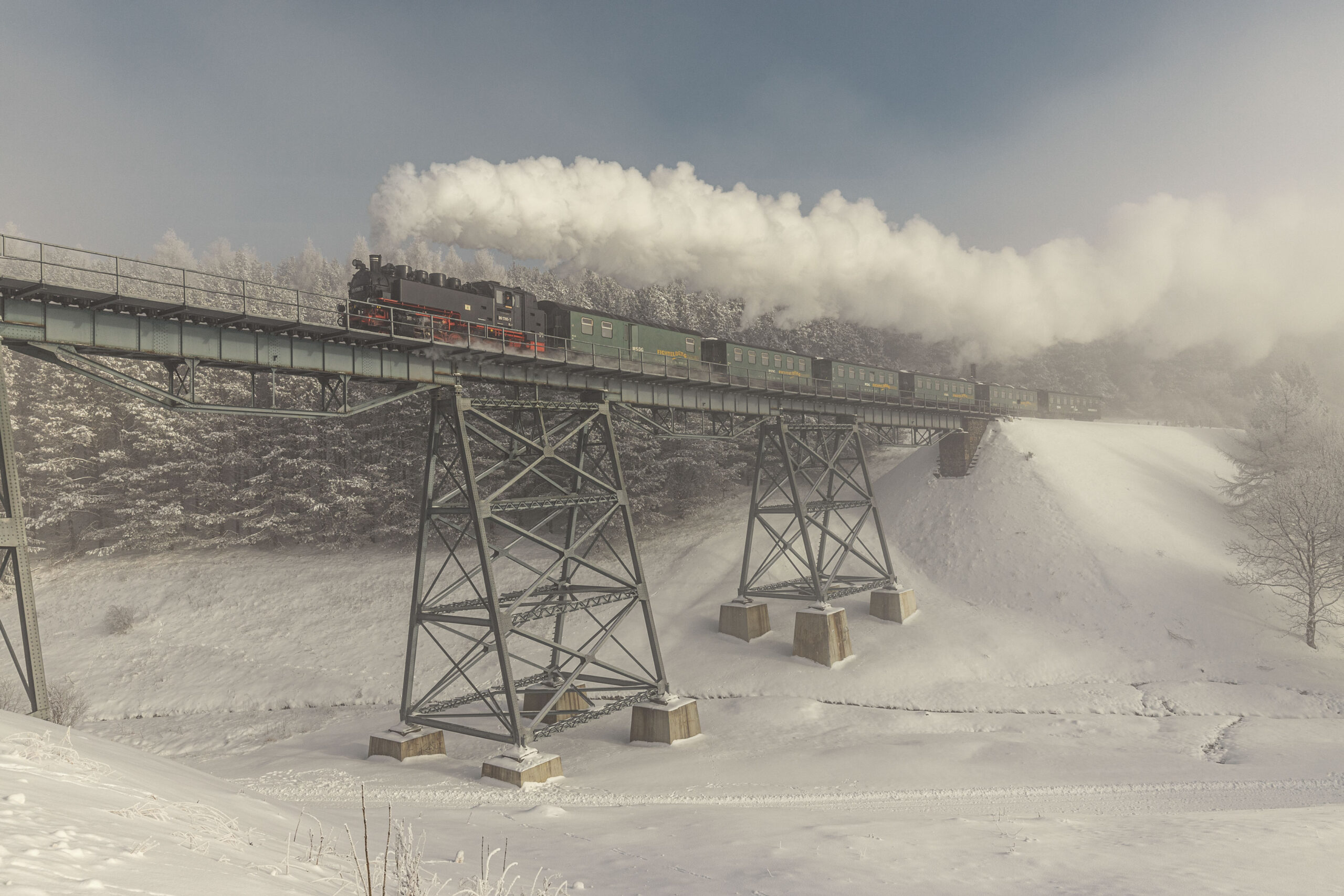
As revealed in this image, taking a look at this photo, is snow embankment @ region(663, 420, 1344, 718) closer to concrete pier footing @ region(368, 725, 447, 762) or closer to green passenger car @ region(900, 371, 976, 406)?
green passenger car @ region(900, 371, 976, 406)

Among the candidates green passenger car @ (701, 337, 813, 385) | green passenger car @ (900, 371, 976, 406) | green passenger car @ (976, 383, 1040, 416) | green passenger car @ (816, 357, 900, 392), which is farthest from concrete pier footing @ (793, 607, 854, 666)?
green passenger car @ (976, 383, 1040, 416)

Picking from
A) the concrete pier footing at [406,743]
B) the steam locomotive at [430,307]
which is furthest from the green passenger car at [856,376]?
the concrete pier footing at [406,743]

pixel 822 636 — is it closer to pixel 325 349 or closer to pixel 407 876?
pixel 325 349

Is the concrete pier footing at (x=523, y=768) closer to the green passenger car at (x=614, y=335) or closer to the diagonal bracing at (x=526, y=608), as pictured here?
the diagonal bracing at (x=526, y=608)

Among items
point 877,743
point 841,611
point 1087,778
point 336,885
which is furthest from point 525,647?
point 336,885

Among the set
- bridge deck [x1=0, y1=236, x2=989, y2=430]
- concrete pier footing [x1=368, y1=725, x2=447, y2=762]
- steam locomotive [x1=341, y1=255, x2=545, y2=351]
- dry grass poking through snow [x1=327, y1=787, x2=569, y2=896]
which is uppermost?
steam locomotive [x1=341, y1=255, x2=545, y2=351]

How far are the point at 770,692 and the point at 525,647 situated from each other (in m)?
11.9

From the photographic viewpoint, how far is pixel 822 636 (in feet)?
92.2

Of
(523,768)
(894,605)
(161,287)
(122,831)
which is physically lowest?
(523,768)

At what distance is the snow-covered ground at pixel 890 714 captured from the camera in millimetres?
9953

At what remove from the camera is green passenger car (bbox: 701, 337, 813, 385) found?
30.8 m

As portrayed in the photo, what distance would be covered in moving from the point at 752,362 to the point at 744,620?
447 inches

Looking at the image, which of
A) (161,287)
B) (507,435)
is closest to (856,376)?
(507,435)

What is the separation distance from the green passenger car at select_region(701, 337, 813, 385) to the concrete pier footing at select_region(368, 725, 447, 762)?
16131 mm
